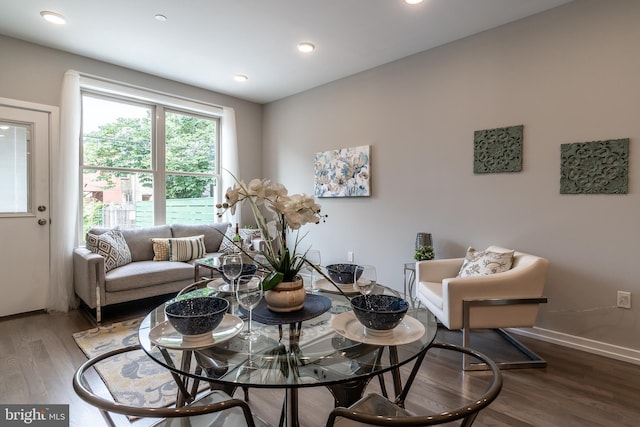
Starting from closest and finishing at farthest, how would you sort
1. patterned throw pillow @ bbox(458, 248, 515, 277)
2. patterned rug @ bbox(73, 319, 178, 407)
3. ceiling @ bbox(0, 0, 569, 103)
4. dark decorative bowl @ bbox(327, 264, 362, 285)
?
1. dark decorative bowl @ bbox(327, 264, 362, 285)
2. patterned rug @ bbox(73, 319, 178, 407)
3. patterned throw pillow @ bbox(458, 248, 515, 277)
4. ceiling @ bbox(0, 0, 569, 103)

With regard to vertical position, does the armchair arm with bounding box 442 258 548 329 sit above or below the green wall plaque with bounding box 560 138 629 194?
below

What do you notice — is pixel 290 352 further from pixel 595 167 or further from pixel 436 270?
pixel 595 167

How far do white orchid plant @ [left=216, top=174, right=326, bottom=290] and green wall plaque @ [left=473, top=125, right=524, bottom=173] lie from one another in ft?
7.17

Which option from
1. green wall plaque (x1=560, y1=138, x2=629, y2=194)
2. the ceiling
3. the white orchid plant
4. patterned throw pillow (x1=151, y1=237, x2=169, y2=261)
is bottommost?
patterned throw pillow (x1=151, y1=237, x2=169, y2=261)

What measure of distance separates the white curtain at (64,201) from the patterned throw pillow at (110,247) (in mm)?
307

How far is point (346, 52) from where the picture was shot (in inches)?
133

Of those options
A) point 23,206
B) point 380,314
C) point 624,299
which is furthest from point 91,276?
point 624,299

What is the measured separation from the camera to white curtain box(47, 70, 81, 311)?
3.29m

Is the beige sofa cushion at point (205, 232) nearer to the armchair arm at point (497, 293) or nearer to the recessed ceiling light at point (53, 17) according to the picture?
the recessed ceiling light at point (53, 17)

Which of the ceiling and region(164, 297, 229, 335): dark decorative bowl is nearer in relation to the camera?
region(164, 297, 229, 335): dark decorative bowl

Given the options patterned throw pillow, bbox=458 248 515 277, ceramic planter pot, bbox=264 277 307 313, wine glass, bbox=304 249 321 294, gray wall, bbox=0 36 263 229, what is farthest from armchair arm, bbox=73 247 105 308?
patterned throw pillow, bbox=458 248 515 277

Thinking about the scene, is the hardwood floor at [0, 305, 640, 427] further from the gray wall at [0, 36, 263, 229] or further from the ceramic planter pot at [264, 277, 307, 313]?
the gray wall at [0, 36, 263, 229]

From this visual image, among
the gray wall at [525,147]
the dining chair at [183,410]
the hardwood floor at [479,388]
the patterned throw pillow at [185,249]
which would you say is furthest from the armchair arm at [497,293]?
the patterned throw pillow at [185,249]

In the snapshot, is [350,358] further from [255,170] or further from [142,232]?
[255,170]
